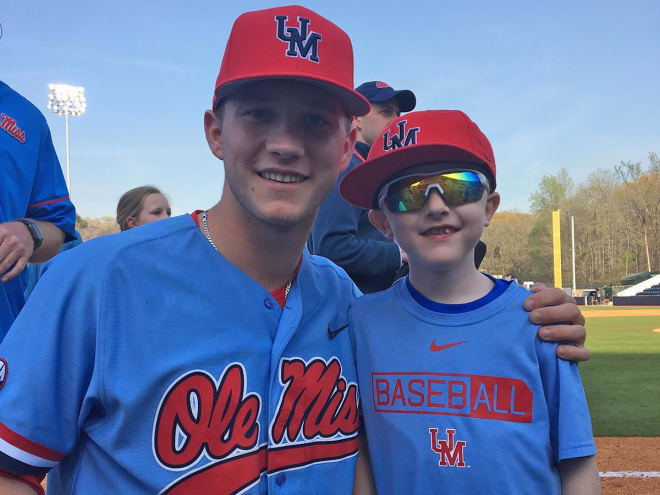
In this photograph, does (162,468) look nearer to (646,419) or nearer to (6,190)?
(6,190)

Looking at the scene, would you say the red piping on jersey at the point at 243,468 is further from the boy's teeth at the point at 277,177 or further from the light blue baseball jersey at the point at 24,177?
the light blue baseball jersey at the point at 24,177

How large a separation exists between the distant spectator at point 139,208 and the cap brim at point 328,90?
3.28m

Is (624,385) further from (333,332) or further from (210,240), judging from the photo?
(210,240)

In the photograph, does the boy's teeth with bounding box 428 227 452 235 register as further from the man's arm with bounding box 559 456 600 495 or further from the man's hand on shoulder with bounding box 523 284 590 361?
the man's arm with bounding box 559 456 600 495

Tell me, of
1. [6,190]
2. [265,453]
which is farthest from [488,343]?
[6,190]

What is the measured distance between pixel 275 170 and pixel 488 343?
2.91 feet

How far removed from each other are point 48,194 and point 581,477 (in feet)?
7.81

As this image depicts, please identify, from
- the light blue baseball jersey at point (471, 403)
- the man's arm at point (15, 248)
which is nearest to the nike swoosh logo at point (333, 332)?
the light blue baseball jersey at point (471, 403)

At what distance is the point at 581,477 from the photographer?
166 cm

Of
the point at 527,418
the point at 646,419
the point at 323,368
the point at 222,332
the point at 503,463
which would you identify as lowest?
the point at 646,419

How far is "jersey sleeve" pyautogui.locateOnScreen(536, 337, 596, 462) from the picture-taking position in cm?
164

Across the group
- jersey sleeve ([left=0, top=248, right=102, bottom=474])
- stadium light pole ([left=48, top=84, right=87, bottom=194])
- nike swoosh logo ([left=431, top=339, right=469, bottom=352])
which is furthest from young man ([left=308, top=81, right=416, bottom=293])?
stadium light pole ([left=48, top=84, right=87, bottom=194])

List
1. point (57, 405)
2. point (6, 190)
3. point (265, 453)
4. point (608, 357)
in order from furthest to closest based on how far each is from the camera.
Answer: point (608, 357) < point (6, 190) < point (265, 453) < point (57, 405)

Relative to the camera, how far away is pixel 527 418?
169cm
